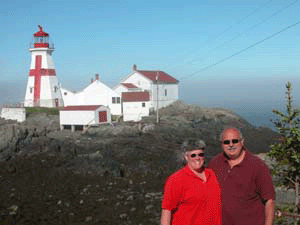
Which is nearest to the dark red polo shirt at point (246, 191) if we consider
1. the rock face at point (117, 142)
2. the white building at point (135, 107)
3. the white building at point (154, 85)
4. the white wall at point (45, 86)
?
the rock face at point (117, 142)

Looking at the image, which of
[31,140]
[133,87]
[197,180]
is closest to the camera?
[197,180]

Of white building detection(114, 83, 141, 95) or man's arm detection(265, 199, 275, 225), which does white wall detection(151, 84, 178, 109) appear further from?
man's arm detection(265, 199, 275, 225)

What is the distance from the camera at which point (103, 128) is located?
3322 centimetres

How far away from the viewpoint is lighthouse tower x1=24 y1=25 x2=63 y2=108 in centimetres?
4434

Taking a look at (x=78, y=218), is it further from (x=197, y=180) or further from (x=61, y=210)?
(x=197, y=180)

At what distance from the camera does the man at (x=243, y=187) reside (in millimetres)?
4102

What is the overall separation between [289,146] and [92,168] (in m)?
16.6

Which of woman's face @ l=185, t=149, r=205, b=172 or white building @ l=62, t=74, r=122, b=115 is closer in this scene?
woman's face @ l=185, t=149, r=205, b=172

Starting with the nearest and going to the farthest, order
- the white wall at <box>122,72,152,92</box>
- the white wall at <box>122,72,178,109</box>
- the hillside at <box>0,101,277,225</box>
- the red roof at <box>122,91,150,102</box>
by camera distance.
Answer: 1. the hillside at <box>0,101,277,225</box>
2. the red roof at <box>122,91,150,102</box>
3. the white wall at <box>122,72,178,109</box>
4. the white wall at <box>122,72,152,92</box>

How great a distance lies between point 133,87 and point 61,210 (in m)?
29.7

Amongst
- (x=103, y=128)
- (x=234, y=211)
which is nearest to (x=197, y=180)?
(x=234, y=211)

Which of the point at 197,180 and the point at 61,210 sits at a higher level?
the point at 197,180

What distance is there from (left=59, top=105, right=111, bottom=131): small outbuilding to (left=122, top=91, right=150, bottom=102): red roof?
14.2ft

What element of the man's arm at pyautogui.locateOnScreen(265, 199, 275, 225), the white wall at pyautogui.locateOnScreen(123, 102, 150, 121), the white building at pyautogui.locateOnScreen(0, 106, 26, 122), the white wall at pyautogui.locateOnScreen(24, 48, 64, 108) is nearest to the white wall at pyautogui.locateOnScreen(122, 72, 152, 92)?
the white wall at pyautogui.locateOnScreen(123, 102, 150, 121)
